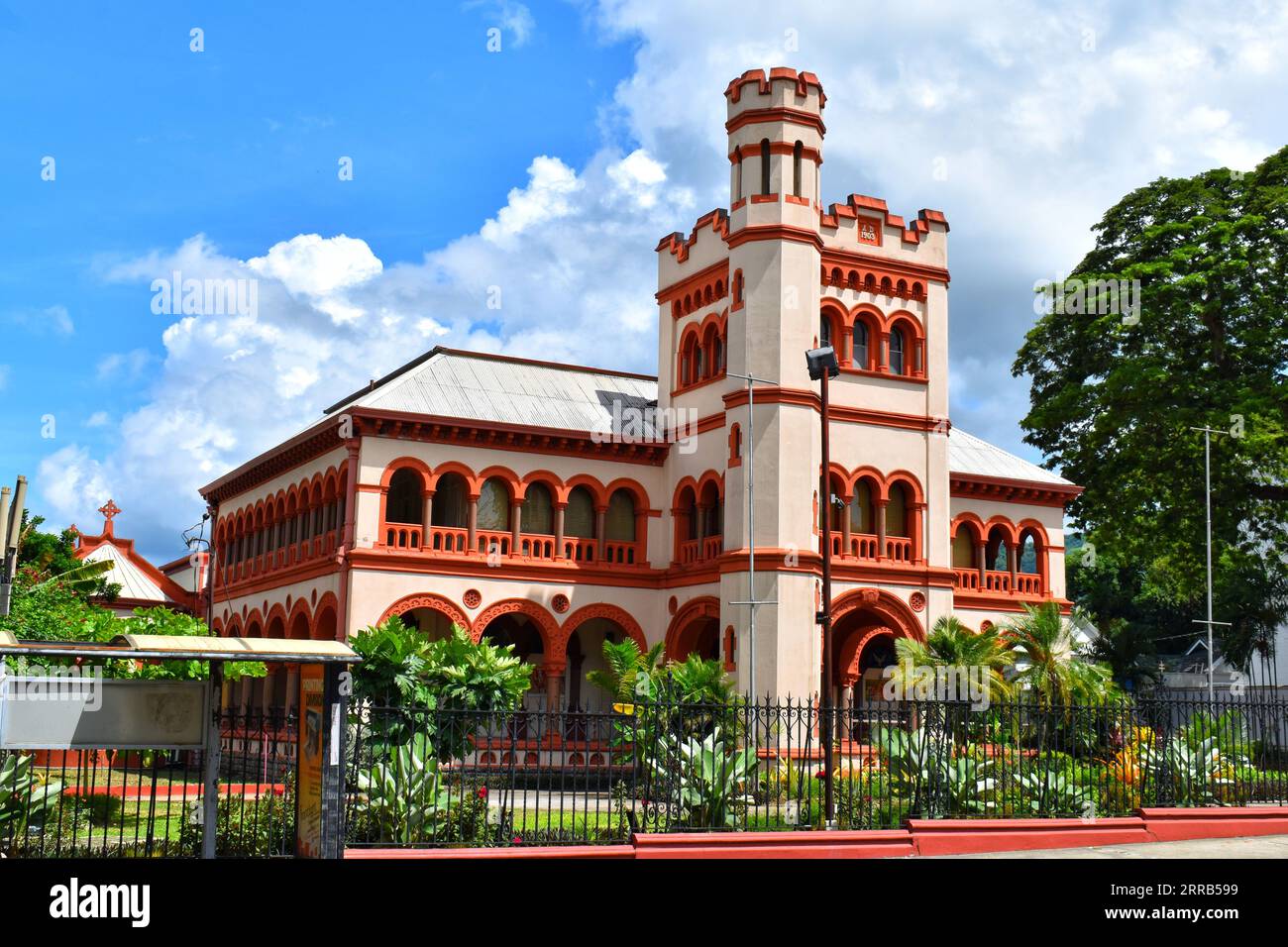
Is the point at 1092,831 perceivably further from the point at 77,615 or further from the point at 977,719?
the point at 77,615

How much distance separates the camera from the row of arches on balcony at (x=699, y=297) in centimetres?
3247

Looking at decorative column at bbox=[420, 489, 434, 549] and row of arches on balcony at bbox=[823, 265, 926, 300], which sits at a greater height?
row of arches on balcony at bbox=[823, 265, 926, 300]

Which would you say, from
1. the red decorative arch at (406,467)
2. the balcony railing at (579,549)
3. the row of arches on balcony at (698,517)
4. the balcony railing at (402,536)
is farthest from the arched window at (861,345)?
the balcony railing at (402,536)

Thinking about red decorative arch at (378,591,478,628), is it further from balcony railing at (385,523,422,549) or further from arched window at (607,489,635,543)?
arched window at (607,489,635,543)

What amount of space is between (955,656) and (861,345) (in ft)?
26.2

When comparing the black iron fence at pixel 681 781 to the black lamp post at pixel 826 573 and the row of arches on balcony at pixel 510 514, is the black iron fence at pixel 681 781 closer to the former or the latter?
the black lamp post at pixel 826 573

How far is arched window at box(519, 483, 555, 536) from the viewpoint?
32.7 m

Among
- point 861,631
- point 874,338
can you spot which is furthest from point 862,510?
point 874,338

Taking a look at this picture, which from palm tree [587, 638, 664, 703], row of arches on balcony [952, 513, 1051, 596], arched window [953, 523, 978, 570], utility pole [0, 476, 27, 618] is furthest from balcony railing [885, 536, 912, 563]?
utility pole [0, 476, 27, 618]

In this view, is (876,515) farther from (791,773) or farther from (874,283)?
(791,773)

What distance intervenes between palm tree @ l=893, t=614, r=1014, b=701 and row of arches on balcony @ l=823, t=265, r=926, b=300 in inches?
326

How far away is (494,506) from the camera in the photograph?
106ft
